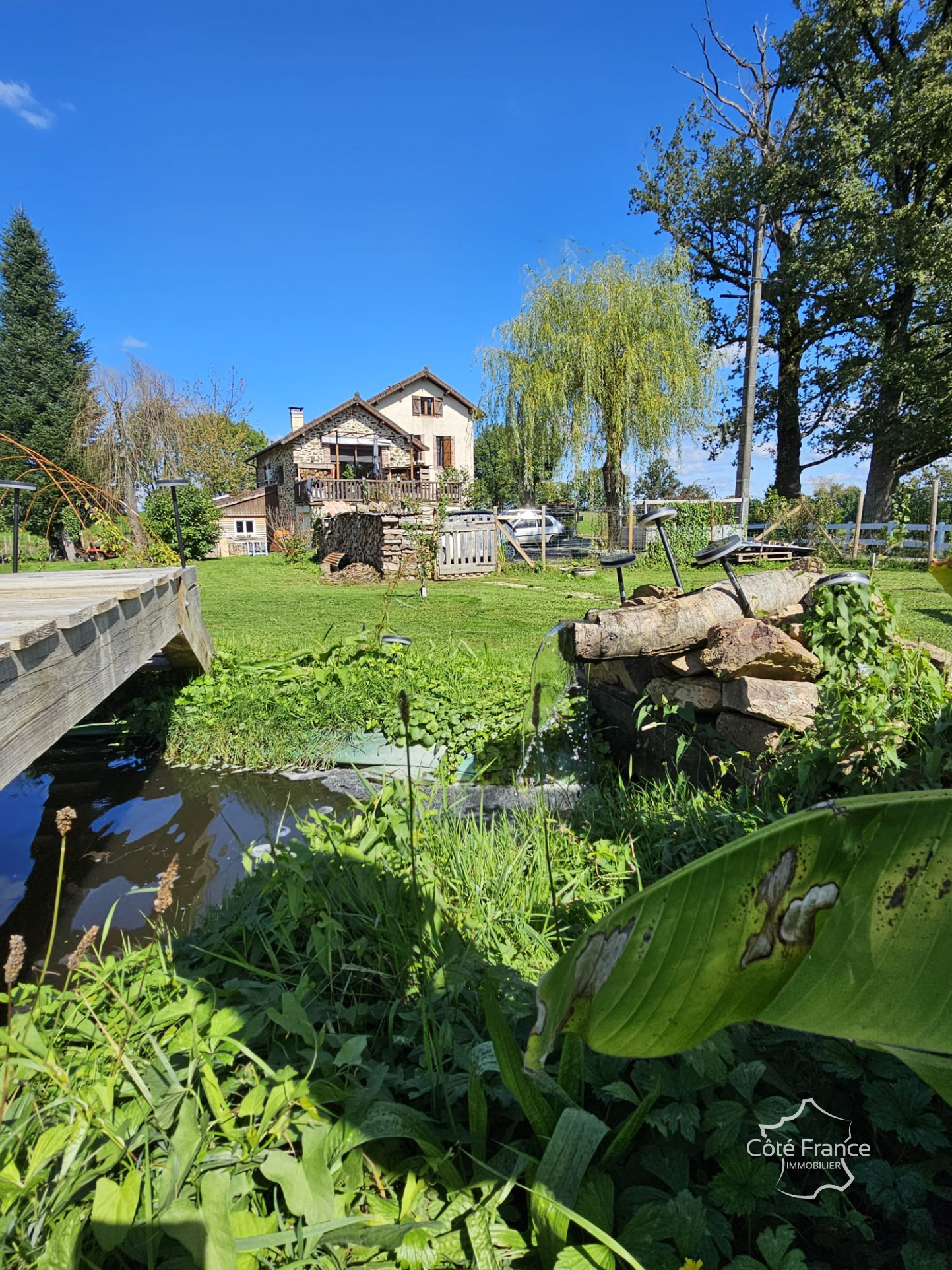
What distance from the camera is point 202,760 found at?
5.71 metres

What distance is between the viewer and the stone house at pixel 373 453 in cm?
3191

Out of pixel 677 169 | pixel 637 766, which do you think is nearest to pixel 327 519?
pixel 677 169

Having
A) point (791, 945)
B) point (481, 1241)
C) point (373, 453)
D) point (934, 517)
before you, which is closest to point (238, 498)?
point (373, 453)

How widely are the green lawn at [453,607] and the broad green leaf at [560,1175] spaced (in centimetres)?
605

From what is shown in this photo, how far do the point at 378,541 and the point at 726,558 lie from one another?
51.7 ft

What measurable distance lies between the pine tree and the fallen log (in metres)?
32.9

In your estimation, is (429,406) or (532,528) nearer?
(532,528)

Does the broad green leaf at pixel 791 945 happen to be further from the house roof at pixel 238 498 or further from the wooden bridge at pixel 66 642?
the house roof at pixel 238 498

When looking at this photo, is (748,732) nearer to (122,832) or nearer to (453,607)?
(122,832)

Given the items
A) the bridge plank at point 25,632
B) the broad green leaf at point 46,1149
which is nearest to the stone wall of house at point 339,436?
the bridge plank at point 25,632

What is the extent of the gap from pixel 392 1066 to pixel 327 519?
22.6 m

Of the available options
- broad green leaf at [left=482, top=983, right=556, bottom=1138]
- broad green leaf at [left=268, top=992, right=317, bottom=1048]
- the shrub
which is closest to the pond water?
broad green leaf at [left=268, top=992, right=317, bottom=1048]

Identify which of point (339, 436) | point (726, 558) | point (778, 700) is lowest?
point (778, 700)

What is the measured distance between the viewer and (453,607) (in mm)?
11922
